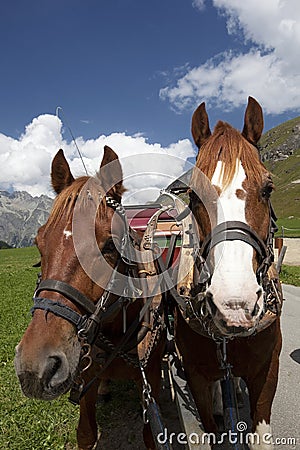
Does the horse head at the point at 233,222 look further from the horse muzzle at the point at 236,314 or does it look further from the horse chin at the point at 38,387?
the horse chin at the point at 38,387

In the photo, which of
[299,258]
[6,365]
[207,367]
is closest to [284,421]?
[207,367]

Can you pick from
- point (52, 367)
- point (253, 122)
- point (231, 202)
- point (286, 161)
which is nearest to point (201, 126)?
point (253, 122)

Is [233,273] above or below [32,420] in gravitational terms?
above

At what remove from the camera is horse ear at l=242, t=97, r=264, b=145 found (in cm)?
264

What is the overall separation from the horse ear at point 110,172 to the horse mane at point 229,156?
62 cm

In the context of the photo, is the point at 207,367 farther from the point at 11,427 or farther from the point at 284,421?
the point at 11,427

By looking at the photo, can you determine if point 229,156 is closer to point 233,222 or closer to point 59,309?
point 233,222

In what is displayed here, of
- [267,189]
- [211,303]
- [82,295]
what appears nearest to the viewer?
[211,303]

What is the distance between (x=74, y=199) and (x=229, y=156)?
1.06 meters

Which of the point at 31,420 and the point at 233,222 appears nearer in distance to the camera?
the point at 233,222

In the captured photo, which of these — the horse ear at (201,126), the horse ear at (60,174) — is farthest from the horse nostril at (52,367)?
the horse ear at (201,126)

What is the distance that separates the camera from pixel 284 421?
427 centimetres

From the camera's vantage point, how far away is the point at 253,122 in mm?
2682

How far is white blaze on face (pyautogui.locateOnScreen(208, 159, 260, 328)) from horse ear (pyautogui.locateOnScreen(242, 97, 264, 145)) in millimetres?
747
